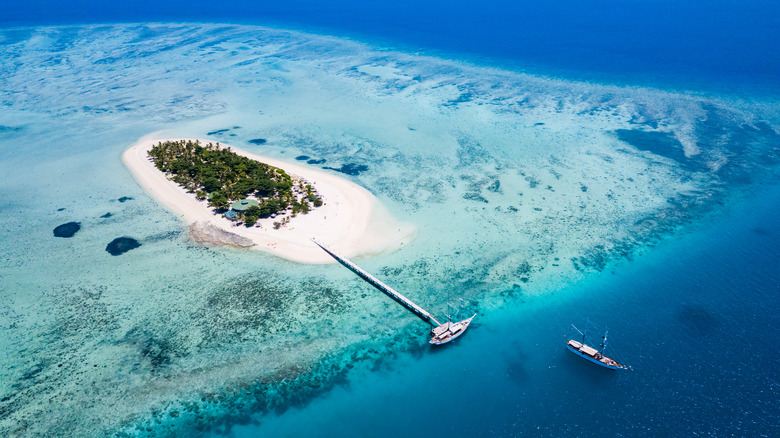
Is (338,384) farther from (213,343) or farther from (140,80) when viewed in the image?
(140,80)

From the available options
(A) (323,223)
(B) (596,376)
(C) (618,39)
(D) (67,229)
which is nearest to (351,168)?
(A) (323,223)

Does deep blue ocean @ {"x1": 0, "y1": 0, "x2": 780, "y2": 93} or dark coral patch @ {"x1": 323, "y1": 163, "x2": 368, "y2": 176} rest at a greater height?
deep blue ocean @ {"x1": 0, "y1": 0, "x2": 780, "y2": 93}

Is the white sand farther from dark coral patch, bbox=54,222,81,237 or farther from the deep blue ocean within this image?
the deep blue ocean

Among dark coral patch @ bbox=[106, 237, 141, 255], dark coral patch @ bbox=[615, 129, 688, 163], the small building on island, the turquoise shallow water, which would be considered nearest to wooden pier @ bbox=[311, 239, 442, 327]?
the turquoise shallow water

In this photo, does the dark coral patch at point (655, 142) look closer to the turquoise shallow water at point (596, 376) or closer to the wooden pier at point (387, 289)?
the turquoise shallow water at point (596, 376)

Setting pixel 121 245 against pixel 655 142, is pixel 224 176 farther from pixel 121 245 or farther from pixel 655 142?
pixel 655 142

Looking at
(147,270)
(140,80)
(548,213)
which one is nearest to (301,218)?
(147,270)

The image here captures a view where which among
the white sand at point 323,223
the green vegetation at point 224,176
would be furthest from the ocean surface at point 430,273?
the green vegetation at point 224,176
